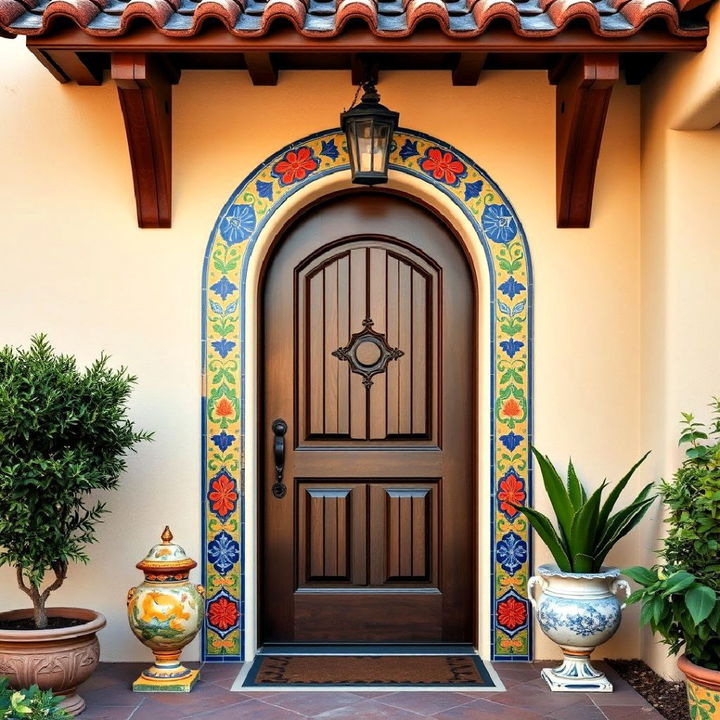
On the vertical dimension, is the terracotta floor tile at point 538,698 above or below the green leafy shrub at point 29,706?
below

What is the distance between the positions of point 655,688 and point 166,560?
2.40 meters

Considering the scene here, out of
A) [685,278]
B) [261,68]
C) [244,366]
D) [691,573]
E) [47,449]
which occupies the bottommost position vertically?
[691,573]

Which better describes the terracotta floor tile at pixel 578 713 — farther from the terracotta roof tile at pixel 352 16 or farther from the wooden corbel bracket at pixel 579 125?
the terracotta roof tile at pixel 352 16

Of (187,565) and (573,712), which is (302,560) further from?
(573,712)

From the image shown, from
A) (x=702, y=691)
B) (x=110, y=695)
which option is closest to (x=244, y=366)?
(x=110, y=695)

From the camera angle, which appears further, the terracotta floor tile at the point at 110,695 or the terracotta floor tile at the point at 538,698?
the terracotta floor tile at the point at 110,695

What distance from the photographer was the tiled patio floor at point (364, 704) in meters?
4.58

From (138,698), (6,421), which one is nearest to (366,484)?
(138,698)

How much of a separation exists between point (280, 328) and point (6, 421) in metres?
1.69

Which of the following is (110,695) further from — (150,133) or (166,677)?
(150,133)

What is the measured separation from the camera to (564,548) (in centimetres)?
507

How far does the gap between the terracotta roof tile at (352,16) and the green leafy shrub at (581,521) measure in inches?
80.5

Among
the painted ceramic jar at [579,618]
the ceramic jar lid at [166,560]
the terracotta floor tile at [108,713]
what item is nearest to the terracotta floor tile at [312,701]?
the terracotta floor tile at [108,713]

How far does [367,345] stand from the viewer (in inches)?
225
